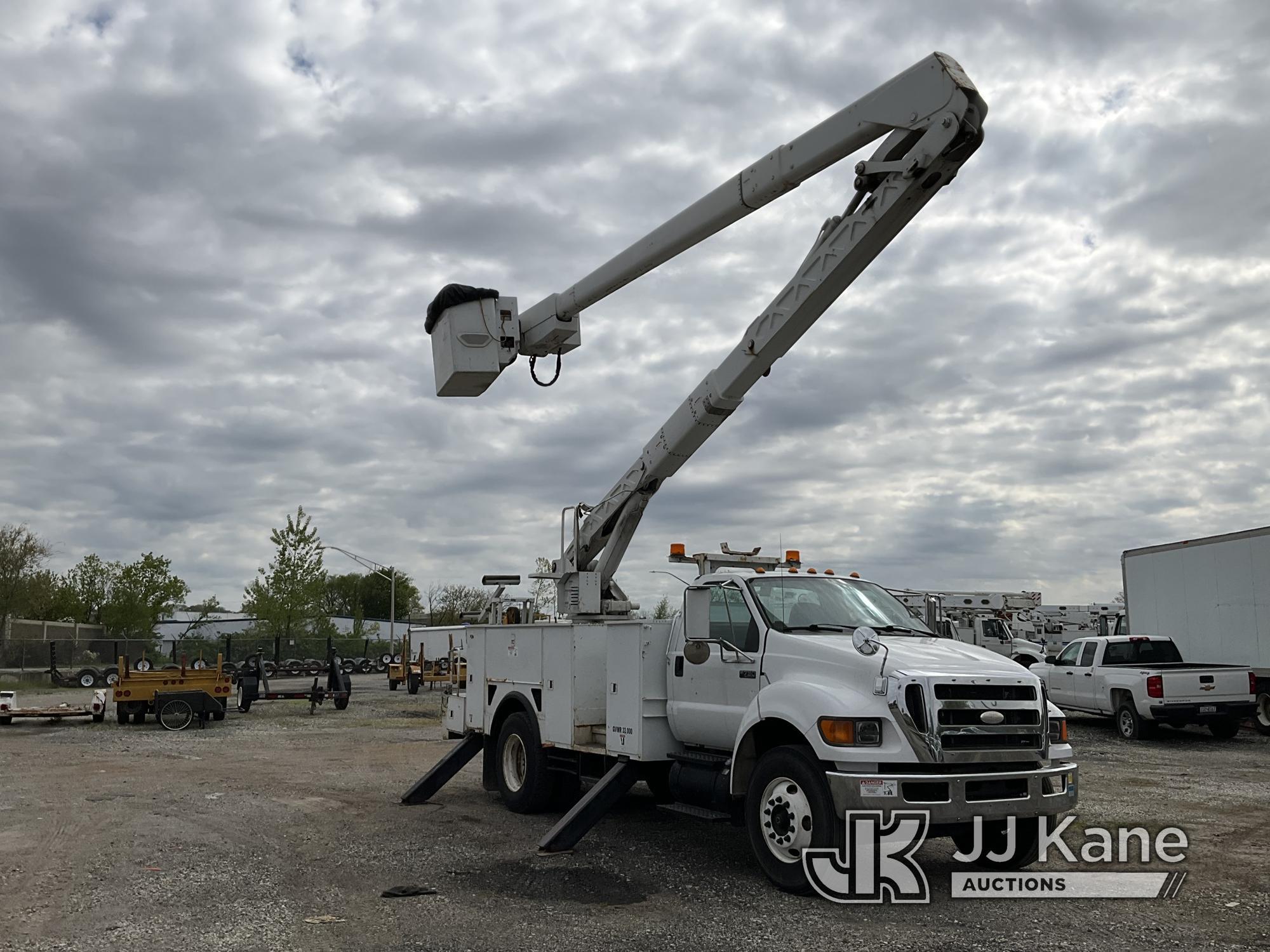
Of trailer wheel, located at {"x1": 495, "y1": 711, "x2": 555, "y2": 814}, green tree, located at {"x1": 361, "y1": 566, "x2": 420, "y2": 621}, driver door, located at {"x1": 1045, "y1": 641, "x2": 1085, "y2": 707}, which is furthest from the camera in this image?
green tree, located at {"x1": 361, "y1": 566, "x2": 420, "y2": 621}

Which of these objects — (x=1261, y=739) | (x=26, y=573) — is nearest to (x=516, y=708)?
(x=1261, y=739)

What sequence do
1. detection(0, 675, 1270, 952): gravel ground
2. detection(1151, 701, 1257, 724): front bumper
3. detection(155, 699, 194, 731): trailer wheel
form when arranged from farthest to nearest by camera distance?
detection(155, 699, 194, 731): trailer wheel < detection(1151, 701, 1257, 724): front bumper < detection(0, 675, 1270, 952): gravel ground

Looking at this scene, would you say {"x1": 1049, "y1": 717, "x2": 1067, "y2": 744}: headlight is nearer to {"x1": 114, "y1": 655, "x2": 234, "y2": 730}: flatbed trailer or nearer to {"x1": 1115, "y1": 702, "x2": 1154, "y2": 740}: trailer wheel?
{"x1": 1115, "y1": 702, "x2": 1154, "y2": 740}: trailer wheel

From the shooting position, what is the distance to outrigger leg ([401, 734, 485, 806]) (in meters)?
11.4

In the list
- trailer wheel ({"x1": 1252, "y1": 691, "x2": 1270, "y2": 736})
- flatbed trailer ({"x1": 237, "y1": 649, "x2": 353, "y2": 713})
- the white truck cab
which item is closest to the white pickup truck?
trailer wheel ({"x1": 1252, "y1": 691, "x2": 1270, "y2": 736})

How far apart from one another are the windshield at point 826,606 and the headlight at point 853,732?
49.5 inches

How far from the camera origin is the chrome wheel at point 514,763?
11.0 meters

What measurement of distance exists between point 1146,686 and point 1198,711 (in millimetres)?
841

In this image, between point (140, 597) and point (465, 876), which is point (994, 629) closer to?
point (465, 876)

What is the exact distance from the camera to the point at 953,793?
695cm

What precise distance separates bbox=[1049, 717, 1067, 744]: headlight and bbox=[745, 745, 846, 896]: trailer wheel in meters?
1.87

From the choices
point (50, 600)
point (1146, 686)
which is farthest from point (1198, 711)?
point (50, 600)

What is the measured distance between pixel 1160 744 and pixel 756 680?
41.6 ft

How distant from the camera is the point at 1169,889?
754 cm
